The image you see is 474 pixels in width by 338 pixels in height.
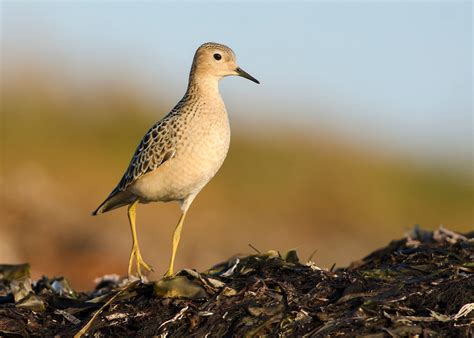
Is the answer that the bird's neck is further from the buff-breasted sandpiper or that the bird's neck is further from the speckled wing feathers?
the speckled wing feathers

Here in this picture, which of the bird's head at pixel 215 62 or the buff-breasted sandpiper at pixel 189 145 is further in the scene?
the bird's head at pixel 215 62

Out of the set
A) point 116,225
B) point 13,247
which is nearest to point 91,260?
point 13,247

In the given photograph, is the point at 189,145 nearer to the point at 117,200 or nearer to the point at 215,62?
the point at 215,62

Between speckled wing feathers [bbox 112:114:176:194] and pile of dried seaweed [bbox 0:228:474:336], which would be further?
speckled wing feathers [bbox 112:114:176:194]

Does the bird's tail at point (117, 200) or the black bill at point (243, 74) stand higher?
the black bill at point (243, 74)

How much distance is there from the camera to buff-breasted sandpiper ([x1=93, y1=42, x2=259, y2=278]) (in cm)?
755

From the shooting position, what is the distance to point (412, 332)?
18.5 feet

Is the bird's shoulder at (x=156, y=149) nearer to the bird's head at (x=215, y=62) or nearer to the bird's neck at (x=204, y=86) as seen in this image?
the bird's neck at (x=204, y=86)

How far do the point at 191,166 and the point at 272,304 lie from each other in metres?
1.83

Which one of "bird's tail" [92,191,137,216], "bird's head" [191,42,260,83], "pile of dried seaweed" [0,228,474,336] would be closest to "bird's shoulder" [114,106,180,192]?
"bird's tail" [92,191,137,216]

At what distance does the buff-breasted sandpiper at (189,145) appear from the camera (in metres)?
A: 7.55

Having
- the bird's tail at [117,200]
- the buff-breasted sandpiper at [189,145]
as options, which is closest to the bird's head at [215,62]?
the buff-breasted sandpiper at [189,145]

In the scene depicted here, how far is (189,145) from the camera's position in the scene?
24.8 feet

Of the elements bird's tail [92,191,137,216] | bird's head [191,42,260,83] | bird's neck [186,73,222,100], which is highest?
bird's head [191,42,260,83]
